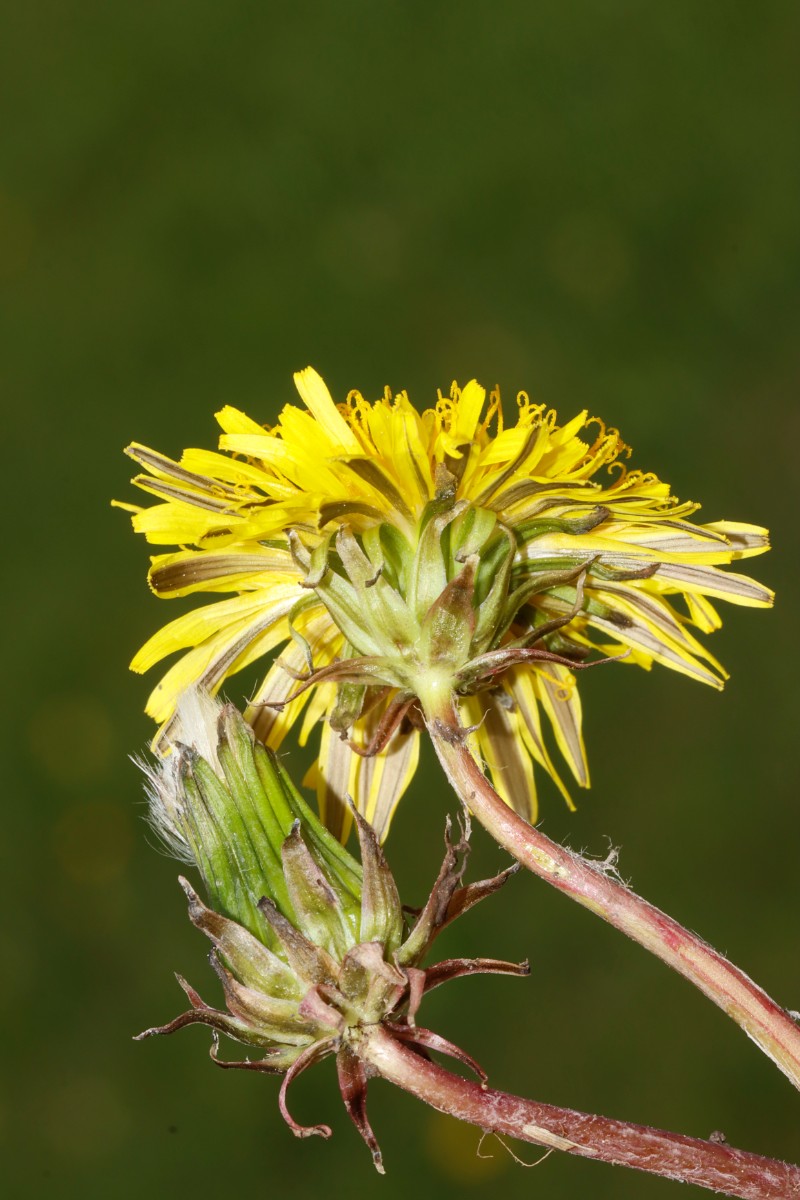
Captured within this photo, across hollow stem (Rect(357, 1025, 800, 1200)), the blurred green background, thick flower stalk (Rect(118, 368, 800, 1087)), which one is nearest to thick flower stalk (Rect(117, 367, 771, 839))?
thick flower stalk (Rect(118, 368, 800, 1087))

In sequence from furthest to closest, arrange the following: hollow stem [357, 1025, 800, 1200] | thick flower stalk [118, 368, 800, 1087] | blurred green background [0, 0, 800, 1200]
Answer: blurred green background [0, 0, 800, 1200] < thick flower stalk [118, 368, 800, 1087] < hollow stem [357, 1025, 800, 1200]

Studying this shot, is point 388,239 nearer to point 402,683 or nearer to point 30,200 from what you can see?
point 30,200

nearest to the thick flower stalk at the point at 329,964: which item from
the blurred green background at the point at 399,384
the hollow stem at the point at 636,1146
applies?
the hollow stem at the point at 636,1146

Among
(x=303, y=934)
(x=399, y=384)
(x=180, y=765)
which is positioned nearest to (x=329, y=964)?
(x=303, y=934)

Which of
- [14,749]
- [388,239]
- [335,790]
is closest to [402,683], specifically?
[335,790]

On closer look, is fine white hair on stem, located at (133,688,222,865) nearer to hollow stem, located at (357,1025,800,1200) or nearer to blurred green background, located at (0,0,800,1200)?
hollow stem, located at (357,1025,800,1200)

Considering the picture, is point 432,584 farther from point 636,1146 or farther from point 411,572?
point 636,1146
